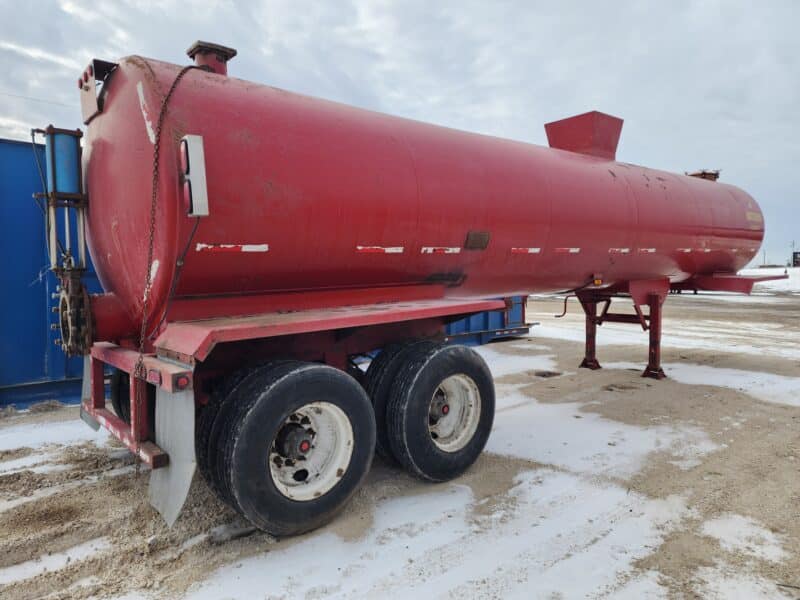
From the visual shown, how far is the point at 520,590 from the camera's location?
2.89m

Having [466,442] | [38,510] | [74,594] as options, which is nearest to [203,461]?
[74,594]

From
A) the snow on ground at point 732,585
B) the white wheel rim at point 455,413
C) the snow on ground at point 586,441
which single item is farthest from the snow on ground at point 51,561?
the snow on ground at point 732,585

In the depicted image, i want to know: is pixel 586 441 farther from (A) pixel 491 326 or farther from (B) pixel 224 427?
(A) pixel 491 326

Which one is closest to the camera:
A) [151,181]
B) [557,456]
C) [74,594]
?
[74,594]

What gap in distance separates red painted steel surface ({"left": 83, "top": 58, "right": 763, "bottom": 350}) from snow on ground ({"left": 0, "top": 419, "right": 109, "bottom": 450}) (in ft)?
6.54

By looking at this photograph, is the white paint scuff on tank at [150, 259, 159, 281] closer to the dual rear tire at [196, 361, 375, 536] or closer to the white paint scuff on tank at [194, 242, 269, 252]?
the white paint scuff on tank at [194, 242, 269, 252]

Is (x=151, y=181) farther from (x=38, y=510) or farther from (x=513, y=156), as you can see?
(x=513, y=156)

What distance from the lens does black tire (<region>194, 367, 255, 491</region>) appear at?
342cm

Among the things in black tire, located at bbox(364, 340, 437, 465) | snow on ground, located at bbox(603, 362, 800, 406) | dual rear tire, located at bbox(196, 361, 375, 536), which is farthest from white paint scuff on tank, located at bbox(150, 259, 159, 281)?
snow on ground, located at bbox(603, 362, 800, 406)

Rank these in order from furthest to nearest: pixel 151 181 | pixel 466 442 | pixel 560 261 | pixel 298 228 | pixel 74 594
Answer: pixel 560 261 < pixel 466 442 < pixel 298 228 < pixel 151 181 < pixel 74 594

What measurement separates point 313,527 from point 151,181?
2.34 metres

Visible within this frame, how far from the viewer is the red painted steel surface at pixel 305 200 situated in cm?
340

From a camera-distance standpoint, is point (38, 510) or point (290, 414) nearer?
point (290, 414)

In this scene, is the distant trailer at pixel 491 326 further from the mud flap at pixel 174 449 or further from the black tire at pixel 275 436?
the mud flap at pixel 174 449
